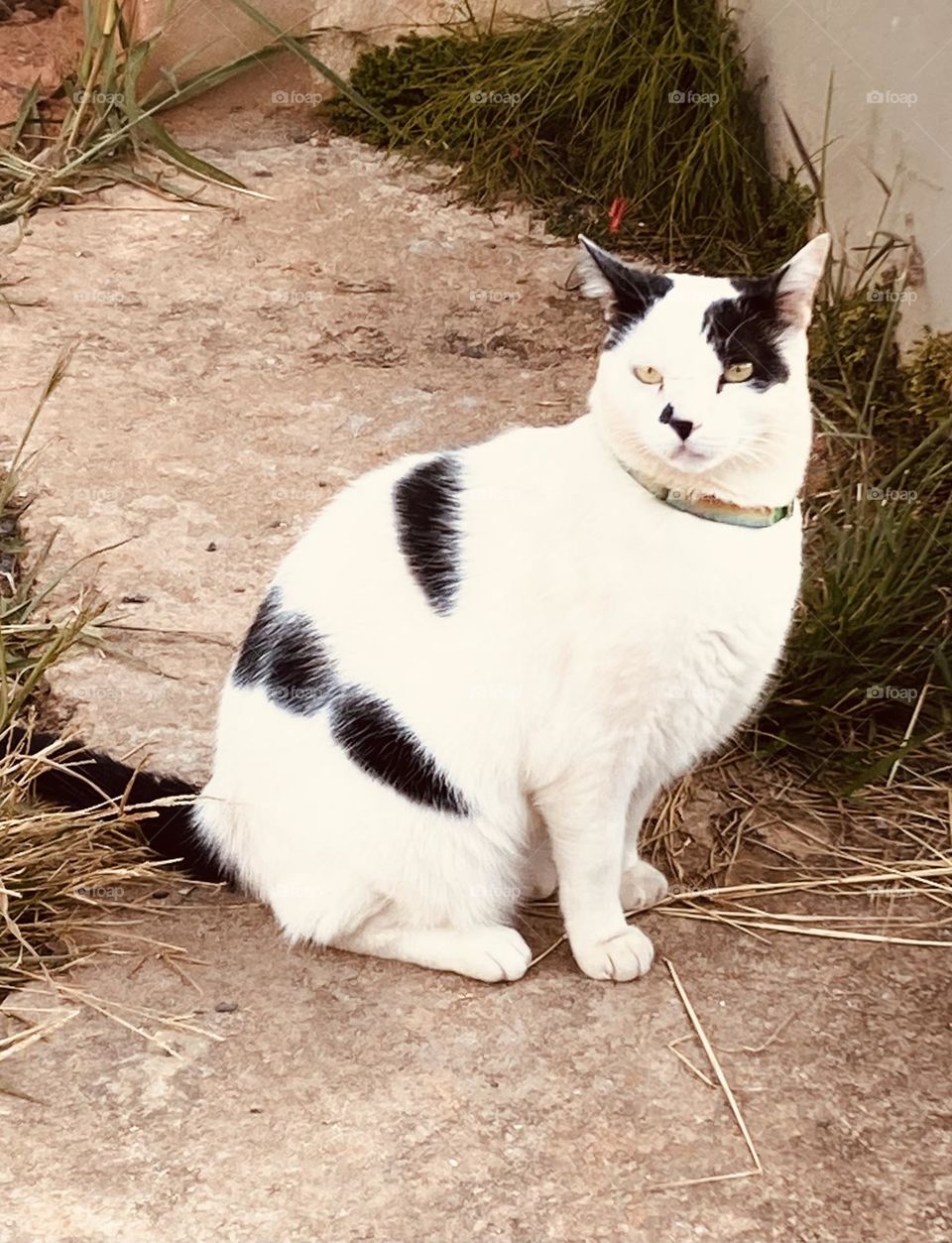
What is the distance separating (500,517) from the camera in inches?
87.6

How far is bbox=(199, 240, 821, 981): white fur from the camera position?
2.06m

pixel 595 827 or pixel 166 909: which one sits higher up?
pixel 595 827

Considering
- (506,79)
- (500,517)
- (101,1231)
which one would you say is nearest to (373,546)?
(500,517)

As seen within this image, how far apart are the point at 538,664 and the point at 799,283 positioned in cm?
66

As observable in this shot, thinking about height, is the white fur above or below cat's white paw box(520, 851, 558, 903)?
above

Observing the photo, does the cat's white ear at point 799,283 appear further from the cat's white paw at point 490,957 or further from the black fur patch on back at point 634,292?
the cat's white paw at point 490,957

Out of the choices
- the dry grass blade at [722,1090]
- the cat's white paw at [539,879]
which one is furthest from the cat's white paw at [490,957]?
the dry grass blade at [722,1090]

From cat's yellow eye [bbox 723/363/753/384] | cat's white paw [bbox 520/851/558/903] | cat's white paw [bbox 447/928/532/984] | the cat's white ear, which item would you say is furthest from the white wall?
cat's white paw [bbox 447/928/532/984]

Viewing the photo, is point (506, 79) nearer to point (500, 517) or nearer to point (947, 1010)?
point (500, 517)

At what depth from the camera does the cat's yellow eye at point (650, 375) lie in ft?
6.57

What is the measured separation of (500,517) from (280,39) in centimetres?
372

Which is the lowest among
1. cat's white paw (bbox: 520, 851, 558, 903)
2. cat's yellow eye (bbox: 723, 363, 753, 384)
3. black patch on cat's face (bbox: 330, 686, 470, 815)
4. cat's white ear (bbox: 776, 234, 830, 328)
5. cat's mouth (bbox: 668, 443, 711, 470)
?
cat's white paw (bbox: 520, 851, 558, 903)

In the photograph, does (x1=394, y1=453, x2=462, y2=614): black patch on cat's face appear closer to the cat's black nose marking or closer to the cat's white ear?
the cat's black nose marking

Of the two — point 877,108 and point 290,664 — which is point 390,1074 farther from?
point 877,108
